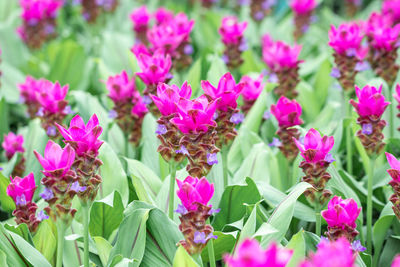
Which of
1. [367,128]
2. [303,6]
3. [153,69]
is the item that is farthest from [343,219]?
[303,6]

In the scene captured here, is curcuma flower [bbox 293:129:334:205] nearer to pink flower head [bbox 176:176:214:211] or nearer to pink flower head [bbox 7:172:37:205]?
pink flower head [bbox 176:176:214:211]

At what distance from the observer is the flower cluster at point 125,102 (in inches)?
119

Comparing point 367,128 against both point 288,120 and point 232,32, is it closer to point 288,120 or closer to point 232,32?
point 288,120

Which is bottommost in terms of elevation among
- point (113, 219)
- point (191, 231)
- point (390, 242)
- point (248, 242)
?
point (390, 242)

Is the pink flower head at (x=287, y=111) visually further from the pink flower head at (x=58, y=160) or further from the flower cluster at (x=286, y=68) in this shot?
the pink flower head at (x=58, y=160)

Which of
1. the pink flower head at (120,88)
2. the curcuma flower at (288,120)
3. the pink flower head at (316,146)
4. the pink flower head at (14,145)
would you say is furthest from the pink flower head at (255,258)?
the pink flower head at (14,145)

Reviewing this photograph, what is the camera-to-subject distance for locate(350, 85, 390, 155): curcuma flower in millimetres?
2330

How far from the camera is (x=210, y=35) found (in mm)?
5504

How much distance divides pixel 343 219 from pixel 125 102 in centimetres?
144

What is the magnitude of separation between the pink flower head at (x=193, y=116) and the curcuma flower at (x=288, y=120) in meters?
0.76

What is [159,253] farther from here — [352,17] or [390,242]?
[352,17]

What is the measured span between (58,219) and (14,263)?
Answer: 38cm

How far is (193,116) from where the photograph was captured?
2025 millimetres

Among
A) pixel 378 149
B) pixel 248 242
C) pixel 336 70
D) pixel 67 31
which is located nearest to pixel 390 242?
pixel 378 149
